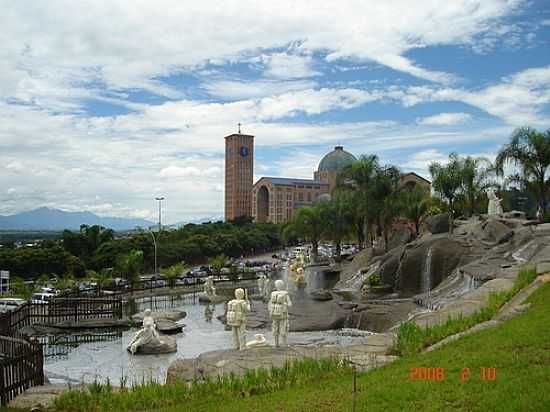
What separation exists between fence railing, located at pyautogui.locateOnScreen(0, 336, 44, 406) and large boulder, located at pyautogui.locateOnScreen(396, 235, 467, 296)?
2237cm

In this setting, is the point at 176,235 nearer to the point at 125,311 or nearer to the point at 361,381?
the point at 125,311

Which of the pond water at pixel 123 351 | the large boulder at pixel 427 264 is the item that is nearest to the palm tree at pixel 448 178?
the large boulder at pixel 427 264

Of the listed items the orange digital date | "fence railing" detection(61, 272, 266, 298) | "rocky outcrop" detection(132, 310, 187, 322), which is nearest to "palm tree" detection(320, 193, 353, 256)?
"fence railing" detection(61, 272, 266, 298)

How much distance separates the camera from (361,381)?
28.1 feet

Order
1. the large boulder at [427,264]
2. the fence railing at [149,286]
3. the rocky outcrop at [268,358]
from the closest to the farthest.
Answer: the rocky outcrop at [268,358] → the large boulder at [427,264] → the fence railing at [149,286]

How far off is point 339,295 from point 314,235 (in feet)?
105

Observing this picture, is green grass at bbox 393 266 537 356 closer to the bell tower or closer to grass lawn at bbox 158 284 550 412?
grass lawn at bbox 158 284 550 412

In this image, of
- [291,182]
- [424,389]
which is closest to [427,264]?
[424,389]

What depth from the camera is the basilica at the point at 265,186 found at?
150m

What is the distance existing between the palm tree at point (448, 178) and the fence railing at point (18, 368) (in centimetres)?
3180

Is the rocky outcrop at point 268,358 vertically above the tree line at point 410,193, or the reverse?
the tree line at point 410,193

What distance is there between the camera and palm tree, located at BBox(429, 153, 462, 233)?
3962cm

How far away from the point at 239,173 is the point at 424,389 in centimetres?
15867

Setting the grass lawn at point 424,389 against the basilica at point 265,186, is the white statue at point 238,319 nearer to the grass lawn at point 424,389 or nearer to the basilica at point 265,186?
the grass lawn at point 424,389
